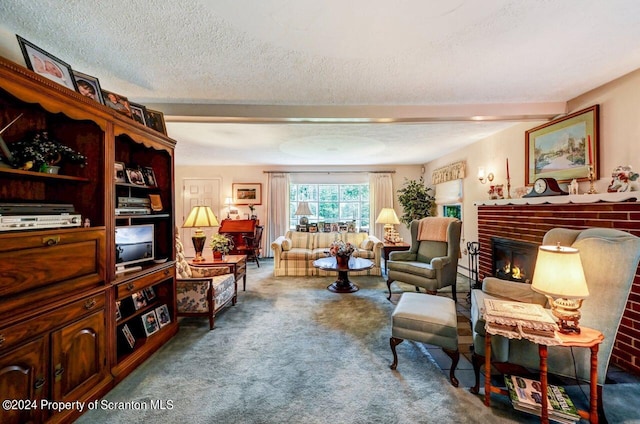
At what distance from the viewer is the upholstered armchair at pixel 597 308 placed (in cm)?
156

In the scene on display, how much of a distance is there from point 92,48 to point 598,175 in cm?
440

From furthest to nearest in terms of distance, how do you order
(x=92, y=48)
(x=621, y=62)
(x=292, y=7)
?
(x=621, y=62) < (x=92, y=48) < (x=292, y=7)

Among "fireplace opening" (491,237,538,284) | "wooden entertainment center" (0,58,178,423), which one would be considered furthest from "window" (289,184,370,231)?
"wooden entertainment center" (0,58,178,423)

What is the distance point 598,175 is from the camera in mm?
2580

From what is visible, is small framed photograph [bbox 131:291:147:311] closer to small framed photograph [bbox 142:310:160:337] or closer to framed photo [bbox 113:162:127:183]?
small framed photograph [bbox 142:310:160:337]

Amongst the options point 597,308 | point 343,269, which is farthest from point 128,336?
point 597,308

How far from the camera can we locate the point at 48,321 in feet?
4.81

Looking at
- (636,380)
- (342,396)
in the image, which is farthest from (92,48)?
(636,380)

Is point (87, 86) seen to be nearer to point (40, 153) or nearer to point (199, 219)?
point (40, 153)

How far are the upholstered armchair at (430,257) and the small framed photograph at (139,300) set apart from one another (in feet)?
9.64

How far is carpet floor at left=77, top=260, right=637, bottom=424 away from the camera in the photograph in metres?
1.64

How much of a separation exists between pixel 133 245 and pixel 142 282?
33cm

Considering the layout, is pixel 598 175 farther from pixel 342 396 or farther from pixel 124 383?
pixel 124 383

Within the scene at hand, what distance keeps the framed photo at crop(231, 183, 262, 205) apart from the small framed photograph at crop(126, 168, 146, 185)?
180 inches
